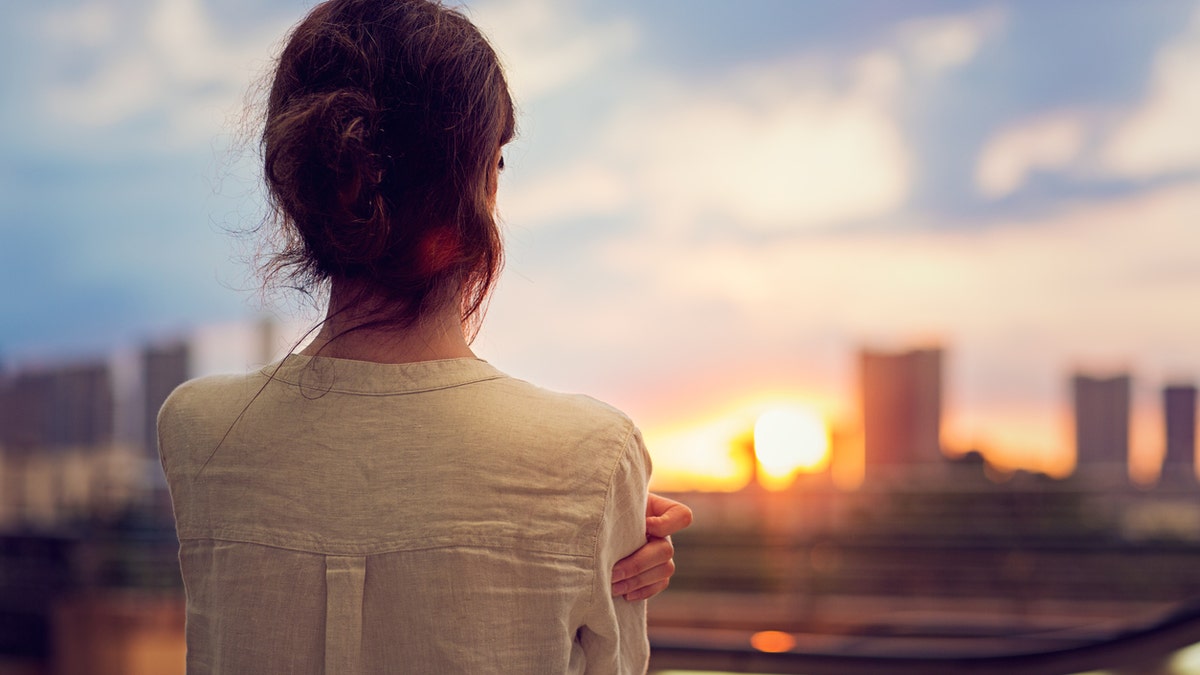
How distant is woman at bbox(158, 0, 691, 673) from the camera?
2.21ft

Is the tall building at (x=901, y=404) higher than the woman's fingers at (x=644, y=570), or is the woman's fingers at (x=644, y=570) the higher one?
the tall building at (x=901, y=404)

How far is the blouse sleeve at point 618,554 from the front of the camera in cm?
71

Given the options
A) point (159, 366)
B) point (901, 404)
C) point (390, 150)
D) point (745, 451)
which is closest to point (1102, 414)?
point (901, 404)

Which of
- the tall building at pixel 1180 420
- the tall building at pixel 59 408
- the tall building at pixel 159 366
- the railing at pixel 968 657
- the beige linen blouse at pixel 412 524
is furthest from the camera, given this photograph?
the tall building at pixel 1180 420

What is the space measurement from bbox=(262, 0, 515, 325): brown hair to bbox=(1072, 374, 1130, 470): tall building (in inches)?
574

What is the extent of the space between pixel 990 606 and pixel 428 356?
19.6 feet

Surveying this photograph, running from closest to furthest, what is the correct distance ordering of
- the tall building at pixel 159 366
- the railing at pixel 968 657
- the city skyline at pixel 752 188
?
the city skyline at pixel 752 188 < the railing at pixel 968 657 < the tall building at pixel 159 366

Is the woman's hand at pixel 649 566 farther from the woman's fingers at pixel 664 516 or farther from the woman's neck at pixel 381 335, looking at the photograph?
the woman's neck at pixel 381 335

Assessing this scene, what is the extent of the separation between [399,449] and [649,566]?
0.21 meters

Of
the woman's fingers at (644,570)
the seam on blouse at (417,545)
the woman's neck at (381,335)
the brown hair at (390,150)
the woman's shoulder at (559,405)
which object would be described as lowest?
the woman's fingers at (644,570)

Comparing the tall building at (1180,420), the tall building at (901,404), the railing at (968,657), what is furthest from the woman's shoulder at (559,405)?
the tall building at (901,404)

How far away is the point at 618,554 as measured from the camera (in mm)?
730

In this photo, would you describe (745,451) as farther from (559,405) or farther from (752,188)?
(559,405)

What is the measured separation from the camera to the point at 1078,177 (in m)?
9.47
